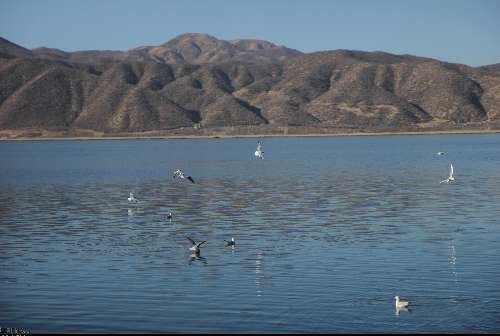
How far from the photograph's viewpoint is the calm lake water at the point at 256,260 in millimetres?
25359

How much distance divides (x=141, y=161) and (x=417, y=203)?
72.5m

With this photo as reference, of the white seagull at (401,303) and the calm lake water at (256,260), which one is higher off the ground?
the white seagull at (401,303)

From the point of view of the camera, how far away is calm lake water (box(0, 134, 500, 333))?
25.4 metres

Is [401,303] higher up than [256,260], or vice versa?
[401,303]

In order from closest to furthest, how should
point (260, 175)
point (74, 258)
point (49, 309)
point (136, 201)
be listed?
point (49, 309) → point (74, 258) → point (136, 201) → point (260, 175)

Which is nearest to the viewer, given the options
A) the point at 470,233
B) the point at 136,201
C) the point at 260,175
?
the point at 470,233

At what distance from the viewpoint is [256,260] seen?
34.2 meters

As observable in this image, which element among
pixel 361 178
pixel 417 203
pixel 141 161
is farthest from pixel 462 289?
pixel 141 161

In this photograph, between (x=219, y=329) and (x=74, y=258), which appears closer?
(x=219, y=329)

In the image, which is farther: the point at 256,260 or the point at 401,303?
the point at 256,260

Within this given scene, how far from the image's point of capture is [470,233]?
4062cm

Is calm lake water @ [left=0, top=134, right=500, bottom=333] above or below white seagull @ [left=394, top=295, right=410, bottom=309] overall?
below

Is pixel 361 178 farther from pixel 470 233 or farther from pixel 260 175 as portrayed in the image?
pixel 470 233

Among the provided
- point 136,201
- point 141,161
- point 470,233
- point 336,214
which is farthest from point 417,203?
point 141,161
